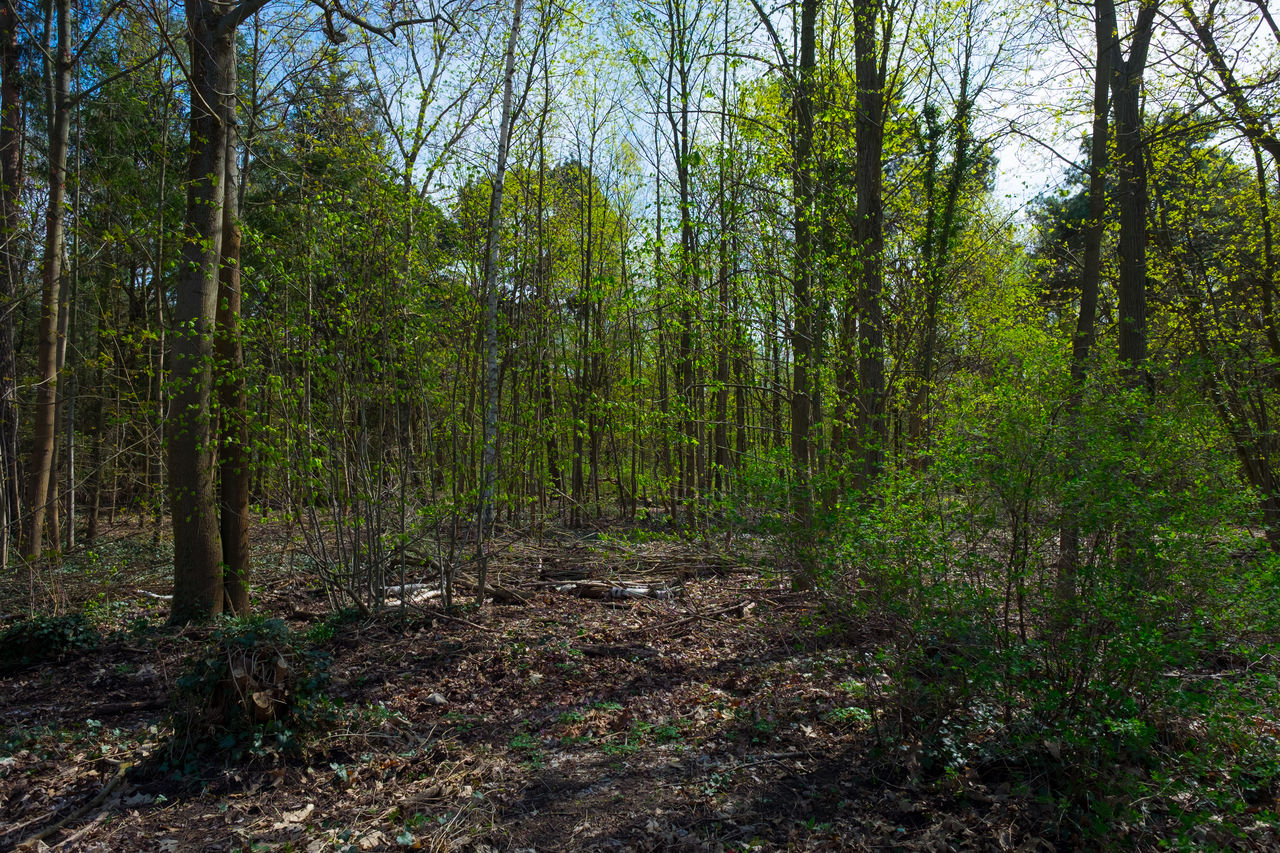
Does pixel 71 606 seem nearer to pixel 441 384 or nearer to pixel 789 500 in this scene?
pixel 441 384

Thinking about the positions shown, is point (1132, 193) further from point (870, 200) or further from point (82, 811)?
point (82, 811)

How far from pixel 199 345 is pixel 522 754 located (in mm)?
4802

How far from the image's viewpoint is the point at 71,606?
714 cm

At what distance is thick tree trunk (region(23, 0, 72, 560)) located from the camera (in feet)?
29.0


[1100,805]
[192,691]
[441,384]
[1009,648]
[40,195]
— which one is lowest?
[1100,805]

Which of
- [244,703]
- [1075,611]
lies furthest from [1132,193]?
[244,703]

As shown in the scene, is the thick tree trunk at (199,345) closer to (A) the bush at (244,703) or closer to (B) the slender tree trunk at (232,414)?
(B) the slender tree trunk at (232,414)

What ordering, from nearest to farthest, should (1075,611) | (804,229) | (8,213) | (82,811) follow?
(1075,611) → (82,811) → (804,229) → (8,213)

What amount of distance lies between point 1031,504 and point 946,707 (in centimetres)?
115

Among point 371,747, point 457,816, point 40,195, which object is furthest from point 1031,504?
point 40,195

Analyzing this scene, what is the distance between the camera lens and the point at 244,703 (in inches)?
156

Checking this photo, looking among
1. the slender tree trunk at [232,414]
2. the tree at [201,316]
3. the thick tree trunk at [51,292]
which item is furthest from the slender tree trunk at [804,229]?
the thick tree trunk at [51,292]

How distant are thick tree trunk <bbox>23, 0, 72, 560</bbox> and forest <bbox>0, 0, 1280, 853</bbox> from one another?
0.06 meters

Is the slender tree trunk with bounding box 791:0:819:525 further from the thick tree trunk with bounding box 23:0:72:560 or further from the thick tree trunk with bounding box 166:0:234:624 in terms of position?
the thick tree trunk with bounding box 23:0:72:560
